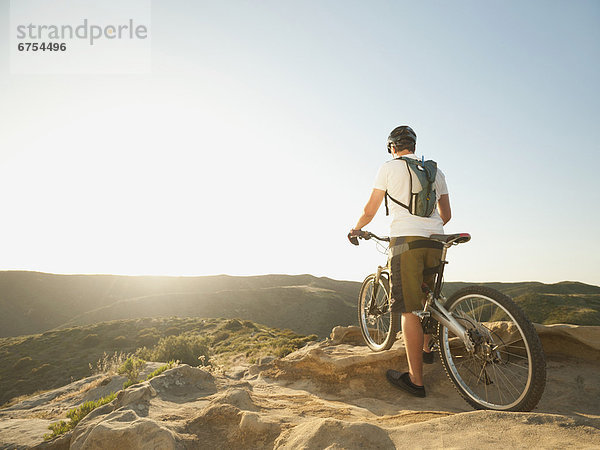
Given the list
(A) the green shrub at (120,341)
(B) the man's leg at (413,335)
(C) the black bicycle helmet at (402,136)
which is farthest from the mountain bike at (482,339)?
(A) the green shrub at (120,341)

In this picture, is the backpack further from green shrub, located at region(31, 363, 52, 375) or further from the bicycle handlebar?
green shrub, located at region(31, 363, 52, 375)

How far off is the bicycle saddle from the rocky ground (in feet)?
Answer: 5.05

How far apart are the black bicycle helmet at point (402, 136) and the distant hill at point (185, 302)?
43.6 meters

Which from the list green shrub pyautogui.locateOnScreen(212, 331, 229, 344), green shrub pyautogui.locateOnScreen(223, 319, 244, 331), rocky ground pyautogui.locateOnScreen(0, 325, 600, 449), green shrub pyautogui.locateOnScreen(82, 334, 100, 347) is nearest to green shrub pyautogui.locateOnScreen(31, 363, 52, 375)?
green shrub pyautogui.locateOnScreen(82, 334, 100, 347)

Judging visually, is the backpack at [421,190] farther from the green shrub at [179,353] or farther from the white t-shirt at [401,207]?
the green shrub at [179,353]

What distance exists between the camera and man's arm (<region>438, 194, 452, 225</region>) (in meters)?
4.26

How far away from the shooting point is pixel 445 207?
430 centimetres

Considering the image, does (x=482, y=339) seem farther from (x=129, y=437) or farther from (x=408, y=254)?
(x=129, y=437)

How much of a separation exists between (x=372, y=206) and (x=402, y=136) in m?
0.96

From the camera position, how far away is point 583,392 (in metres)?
3.90

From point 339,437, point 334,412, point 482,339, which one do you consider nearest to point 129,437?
point 339,437

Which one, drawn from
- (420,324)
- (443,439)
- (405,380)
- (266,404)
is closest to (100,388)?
(266,404)

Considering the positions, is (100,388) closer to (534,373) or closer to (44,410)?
(44,410)

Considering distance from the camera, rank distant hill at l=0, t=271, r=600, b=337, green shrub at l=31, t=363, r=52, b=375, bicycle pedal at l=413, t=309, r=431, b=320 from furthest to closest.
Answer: distant hill at l=0, t=271, r=600, b=337
green shrub at l=31, t=363, r=52, b=375
bicycle pedal at l=413, t=309, r=431, b=320
